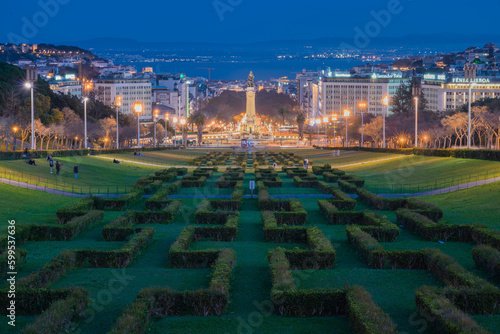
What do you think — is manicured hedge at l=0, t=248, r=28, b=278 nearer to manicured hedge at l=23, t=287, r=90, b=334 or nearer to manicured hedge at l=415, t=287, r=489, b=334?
manicured hedge at l=23, t=287, r=90, b=334

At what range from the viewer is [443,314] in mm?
12180

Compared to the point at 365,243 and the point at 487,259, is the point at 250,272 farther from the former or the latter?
the point at 487,259

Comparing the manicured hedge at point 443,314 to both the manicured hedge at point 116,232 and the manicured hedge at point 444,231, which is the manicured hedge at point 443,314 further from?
the manicured hedge at point 116,232

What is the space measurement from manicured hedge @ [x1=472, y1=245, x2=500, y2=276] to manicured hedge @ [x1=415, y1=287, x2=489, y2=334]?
12.1 ft

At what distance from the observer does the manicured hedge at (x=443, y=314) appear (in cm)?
1141

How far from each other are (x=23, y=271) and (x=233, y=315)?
690 centimetres

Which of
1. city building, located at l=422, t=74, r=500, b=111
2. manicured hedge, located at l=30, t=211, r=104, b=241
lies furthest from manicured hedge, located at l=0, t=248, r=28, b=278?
city building, located at l=422, t=74, r=500, b=111

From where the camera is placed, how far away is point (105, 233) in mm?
22359

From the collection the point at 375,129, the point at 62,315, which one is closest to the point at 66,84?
the point at 375,129

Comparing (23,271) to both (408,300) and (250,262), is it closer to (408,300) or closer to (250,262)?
(250,262)

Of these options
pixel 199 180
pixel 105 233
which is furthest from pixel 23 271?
pixel 199 180

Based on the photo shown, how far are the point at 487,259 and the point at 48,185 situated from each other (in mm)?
25673

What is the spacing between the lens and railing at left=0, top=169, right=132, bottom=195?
110ft

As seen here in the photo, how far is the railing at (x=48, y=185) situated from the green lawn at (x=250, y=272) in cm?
249
